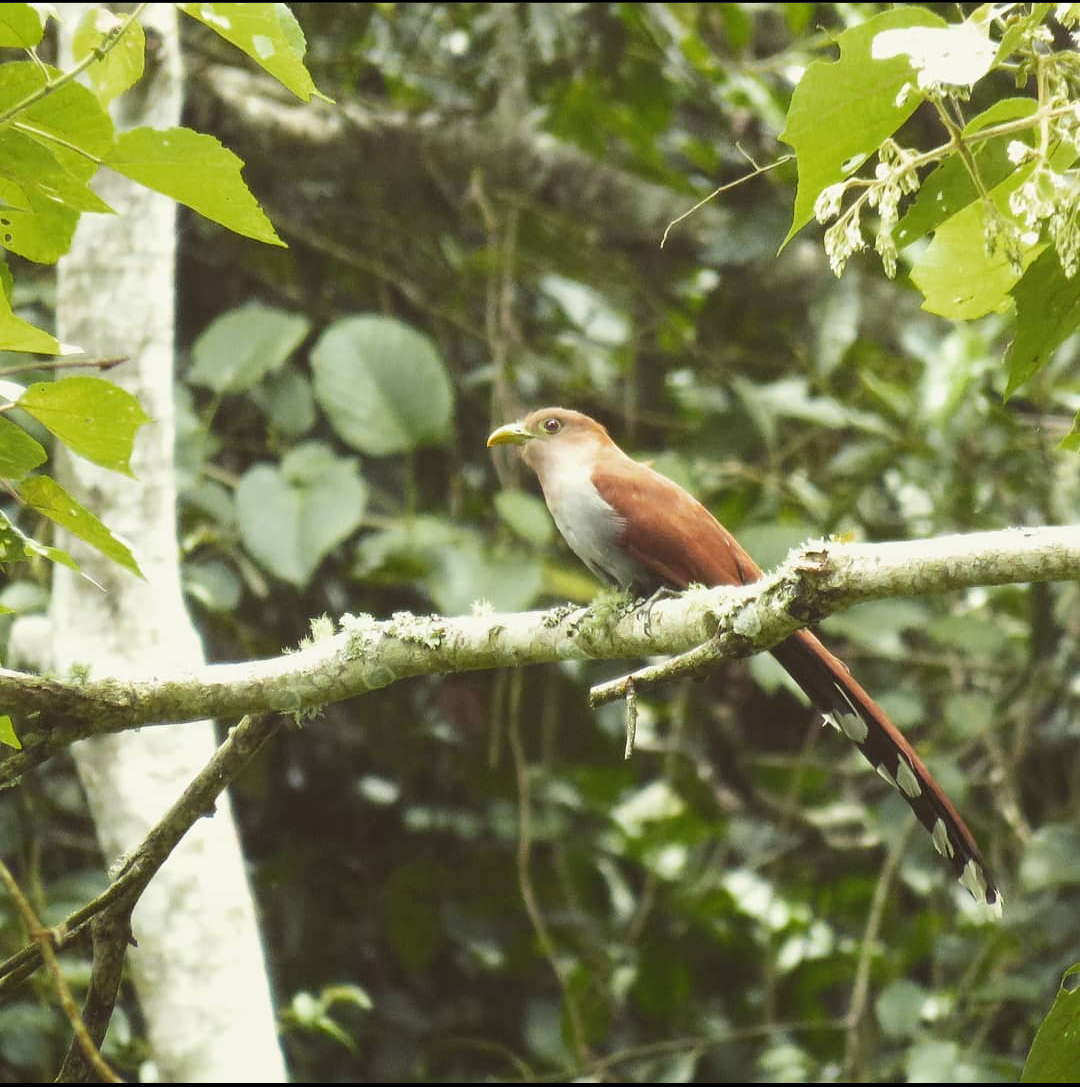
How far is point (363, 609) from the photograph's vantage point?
4996 millimetres

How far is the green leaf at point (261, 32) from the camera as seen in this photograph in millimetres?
1282

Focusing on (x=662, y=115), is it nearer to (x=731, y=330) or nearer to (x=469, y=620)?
(x=731, y=330)

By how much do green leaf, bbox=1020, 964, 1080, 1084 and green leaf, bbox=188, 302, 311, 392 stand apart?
3084 mm

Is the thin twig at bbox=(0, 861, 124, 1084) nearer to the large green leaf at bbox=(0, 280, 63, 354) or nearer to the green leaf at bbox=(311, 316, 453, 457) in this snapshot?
the large green leaf at bbox=(0, 280, 63, 354)

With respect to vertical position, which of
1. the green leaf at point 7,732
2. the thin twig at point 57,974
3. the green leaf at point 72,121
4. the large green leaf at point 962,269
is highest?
the green leaf at point 72,121

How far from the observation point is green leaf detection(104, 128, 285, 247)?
56.7 inches

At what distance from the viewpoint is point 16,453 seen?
1684 millimetres

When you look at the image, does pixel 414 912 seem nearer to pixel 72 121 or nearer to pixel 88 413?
pixel 88 413

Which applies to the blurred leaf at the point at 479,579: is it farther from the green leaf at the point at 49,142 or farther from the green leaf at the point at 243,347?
the green leaf at the point at 49,142

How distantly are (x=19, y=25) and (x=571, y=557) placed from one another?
3.74m

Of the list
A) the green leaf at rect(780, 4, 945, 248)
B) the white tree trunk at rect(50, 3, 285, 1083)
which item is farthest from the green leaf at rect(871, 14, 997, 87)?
the white tree trunk at rect(50, 3, 285, 1083)

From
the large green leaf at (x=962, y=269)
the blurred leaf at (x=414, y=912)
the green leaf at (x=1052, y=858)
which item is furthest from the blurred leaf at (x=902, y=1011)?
the large green leaf at (x=962, y=269)

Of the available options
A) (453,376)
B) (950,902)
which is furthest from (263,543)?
(950,902)

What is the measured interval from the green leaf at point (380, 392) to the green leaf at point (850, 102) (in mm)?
2852
